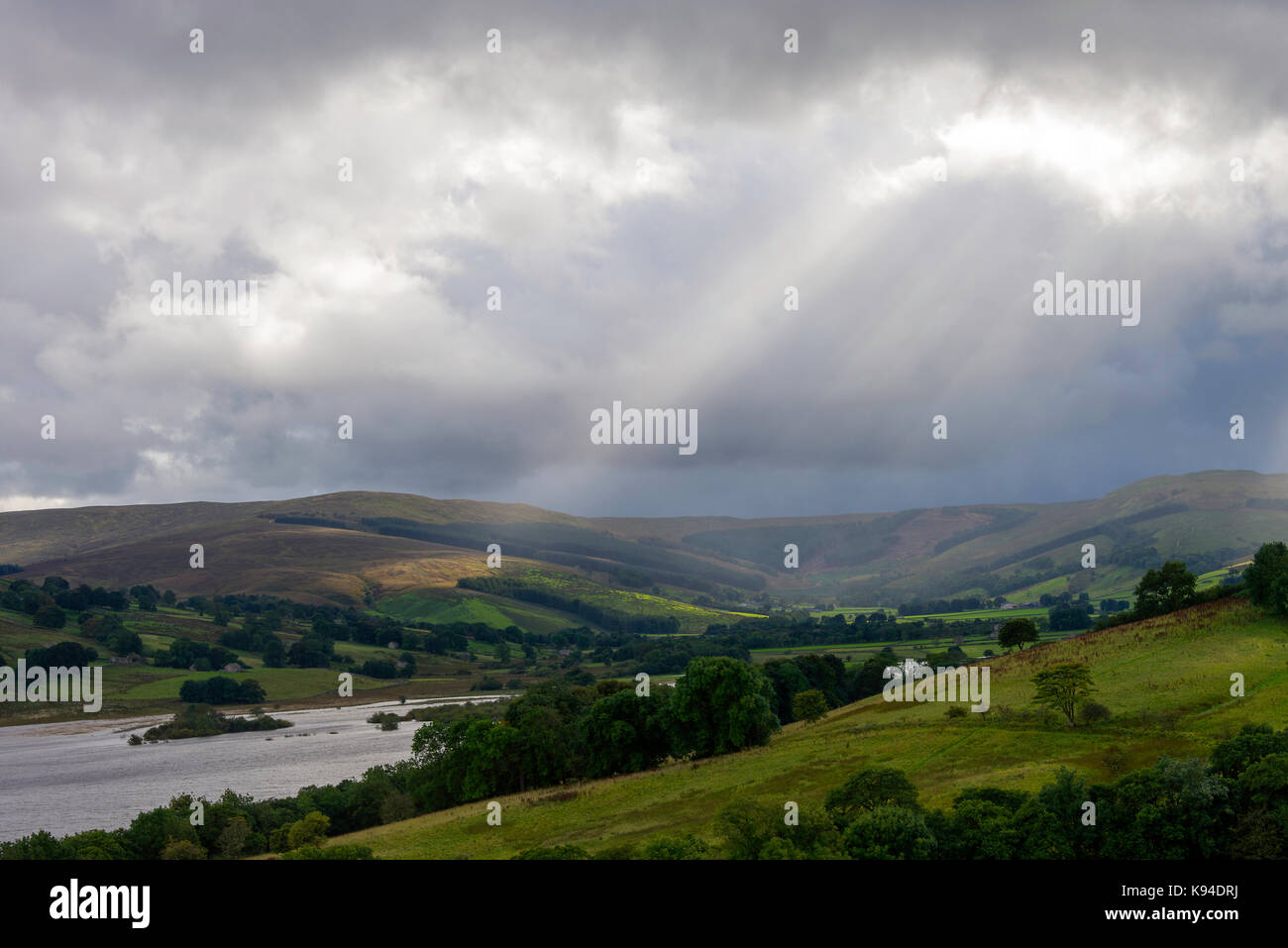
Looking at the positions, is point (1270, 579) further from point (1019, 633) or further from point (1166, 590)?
point (1019, 633)

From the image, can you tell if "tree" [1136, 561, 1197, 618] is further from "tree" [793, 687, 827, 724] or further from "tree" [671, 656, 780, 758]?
"tree" [671, 656, 780, 758]

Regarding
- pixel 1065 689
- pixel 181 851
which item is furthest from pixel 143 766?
pixel 1065 689

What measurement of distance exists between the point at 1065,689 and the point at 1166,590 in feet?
174

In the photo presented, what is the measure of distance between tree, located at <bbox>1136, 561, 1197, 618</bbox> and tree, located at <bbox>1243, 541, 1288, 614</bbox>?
42.5 feet

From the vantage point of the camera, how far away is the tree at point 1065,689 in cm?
7294

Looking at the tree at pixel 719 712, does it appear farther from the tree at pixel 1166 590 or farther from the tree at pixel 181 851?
the tree at pixel 1166 590

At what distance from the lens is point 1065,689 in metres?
73.8

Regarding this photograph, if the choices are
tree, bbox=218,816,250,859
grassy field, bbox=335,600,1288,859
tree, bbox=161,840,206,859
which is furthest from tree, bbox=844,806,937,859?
tree, bbox=218,816,250,859

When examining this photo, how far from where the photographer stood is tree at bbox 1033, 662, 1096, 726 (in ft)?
239

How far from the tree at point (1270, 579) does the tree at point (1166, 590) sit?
12966mm

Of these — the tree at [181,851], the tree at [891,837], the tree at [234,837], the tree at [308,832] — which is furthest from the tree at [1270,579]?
the tree at [181,851]

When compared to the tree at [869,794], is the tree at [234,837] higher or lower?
lower
